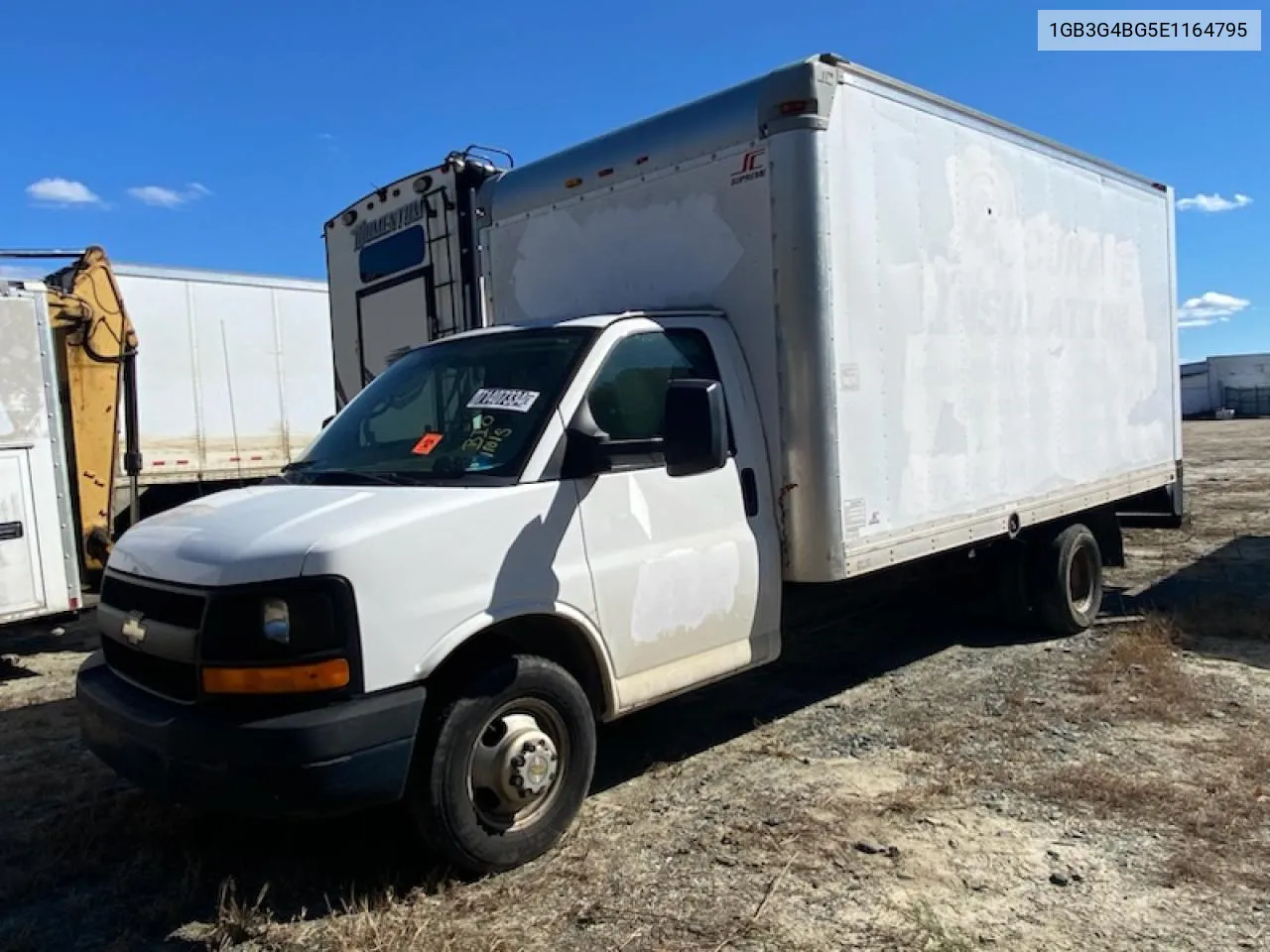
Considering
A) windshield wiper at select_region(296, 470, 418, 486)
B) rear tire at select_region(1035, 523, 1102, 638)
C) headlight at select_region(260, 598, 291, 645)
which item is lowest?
rear tire at select_region(1035, 523, 1102, 638)

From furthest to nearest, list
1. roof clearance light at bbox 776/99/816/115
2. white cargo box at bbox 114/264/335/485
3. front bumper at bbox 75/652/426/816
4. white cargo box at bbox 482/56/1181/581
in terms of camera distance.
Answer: white cargo box at bbox 114/264/335/485 → white cargo box at bbox 482/56/1181/581 → roof clearance light at bbox 776/99/816/115 → front bumper at bbox 75/652/426/816

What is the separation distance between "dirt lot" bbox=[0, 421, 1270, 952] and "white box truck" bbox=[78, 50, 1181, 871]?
49cm

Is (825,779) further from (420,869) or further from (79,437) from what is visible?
(79,437)

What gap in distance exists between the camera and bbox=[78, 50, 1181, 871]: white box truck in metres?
3.41

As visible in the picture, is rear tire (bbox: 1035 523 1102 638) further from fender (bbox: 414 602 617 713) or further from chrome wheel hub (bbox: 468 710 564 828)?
chrome wheel hub (bbox: 468 710 564 828)

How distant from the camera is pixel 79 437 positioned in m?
8.13

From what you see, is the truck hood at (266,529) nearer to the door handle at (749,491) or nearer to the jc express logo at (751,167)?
the door handle at (749,491)

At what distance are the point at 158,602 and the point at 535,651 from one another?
1413 mm

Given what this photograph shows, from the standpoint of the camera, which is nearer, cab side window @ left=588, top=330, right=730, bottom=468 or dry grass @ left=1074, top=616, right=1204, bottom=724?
cab side window @ left=588, top=330, right=730, bottom=468

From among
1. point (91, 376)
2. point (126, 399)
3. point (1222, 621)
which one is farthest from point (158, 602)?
point (1222, 621)

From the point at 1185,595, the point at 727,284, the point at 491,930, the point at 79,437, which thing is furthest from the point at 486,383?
the point at 1185,595

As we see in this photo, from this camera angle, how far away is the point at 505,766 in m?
3.79

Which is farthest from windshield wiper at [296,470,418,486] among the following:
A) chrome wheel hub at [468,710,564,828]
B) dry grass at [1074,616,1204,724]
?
dry grass at [1074,616,1204,724]

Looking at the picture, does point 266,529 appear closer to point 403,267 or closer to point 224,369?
point 403,267
